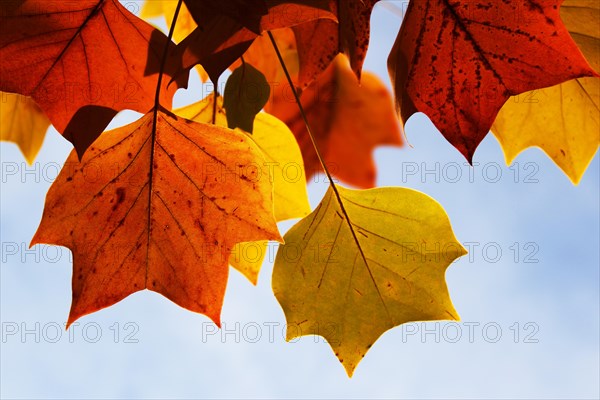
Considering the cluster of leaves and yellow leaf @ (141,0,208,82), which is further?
yellow leaf @ (141,0,208,82)

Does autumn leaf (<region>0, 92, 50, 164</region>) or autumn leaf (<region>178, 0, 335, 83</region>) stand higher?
autumn leaf (<region>0, 92, 50, 164</region>)

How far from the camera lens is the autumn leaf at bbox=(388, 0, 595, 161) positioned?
1.56 feet

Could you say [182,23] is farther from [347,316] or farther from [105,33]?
[347,316]

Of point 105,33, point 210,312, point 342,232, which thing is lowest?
point 210,312

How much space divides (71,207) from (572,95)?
520 mm

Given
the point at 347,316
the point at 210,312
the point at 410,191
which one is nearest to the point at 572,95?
the point at 410,191

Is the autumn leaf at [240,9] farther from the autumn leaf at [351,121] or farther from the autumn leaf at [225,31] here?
the autumn leaf at [351,121]

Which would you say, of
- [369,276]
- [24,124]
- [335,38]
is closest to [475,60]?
[335,38]

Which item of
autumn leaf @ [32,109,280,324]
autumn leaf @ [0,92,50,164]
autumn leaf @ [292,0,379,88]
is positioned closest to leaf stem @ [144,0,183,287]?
autumn leaf @ [32,109,280,324]

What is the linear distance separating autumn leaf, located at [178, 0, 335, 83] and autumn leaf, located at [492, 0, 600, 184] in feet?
0.91

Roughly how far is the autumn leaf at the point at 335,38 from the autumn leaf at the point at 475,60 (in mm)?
40

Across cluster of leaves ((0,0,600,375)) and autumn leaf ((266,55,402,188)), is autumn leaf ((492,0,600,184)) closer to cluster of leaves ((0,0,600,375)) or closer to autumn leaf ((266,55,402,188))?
cluster of leaves ((0,0,600,375))

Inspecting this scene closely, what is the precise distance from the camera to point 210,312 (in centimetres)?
54

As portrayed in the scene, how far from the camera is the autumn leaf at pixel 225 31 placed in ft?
1.50
